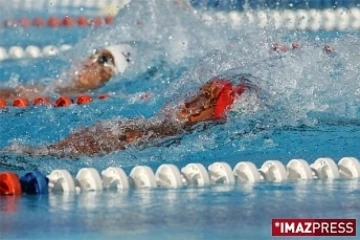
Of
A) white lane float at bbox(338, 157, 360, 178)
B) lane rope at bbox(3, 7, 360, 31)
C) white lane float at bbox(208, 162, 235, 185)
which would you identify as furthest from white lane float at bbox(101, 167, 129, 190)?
lane rope at bbox(3, 7, 360, 31)

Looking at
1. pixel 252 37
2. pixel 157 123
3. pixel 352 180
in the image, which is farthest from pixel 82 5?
pixel 352 180

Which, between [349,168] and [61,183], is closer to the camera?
[61,183]

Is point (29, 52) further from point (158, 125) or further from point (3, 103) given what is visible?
point (158, 125)

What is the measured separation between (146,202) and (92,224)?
1.35ft

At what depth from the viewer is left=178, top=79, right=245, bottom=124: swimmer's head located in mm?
4102

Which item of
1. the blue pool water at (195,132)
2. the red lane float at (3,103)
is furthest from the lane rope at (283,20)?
the red lane float at (3,103)

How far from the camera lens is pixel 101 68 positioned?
18.8 feet

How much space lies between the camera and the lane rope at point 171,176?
3164 mm

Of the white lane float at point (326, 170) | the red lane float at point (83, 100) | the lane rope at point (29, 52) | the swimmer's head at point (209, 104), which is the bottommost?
the white lane float at point (326, 170)

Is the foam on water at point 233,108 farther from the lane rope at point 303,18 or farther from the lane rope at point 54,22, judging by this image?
the lane rope at point 54,22

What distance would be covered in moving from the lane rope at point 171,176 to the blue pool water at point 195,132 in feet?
0.24

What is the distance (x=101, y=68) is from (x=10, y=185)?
2.67 meters

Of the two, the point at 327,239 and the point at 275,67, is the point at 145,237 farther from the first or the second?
the point at 275,67

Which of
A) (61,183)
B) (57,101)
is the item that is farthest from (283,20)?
(61,183)
